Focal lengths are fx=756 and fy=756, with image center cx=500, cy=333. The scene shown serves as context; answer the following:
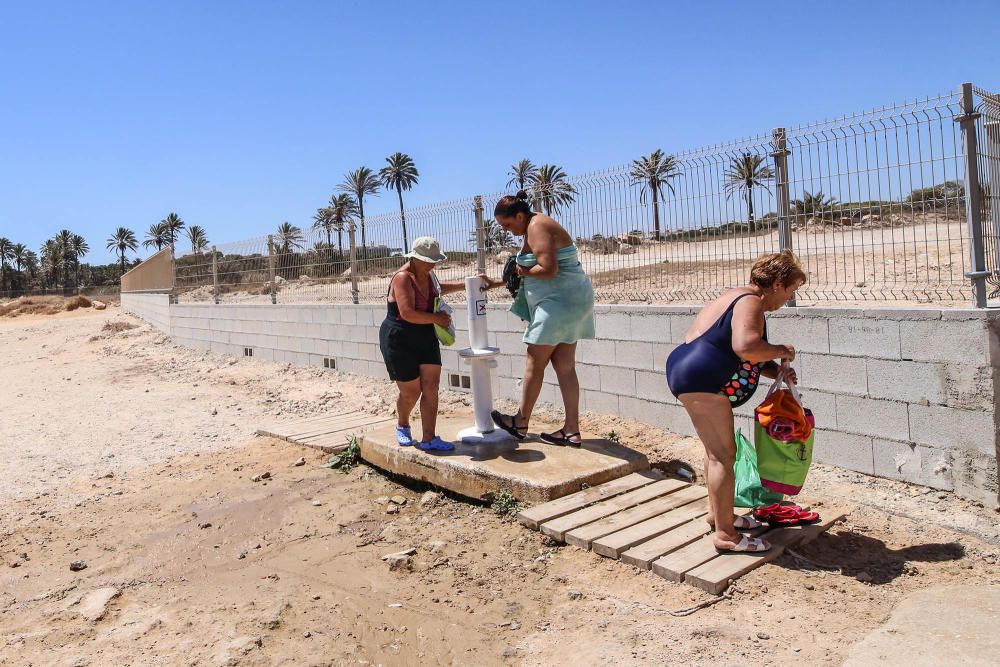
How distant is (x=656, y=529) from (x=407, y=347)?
2.05 meters

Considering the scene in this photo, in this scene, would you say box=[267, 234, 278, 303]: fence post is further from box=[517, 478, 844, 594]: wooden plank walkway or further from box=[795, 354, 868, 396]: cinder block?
box=[795, 354, 868, 396]: cinder block

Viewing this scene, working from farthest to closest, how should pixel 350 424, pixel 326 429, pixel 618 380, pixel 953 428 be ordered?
pixel 350 424 < pixel 326 429 < pixel 618 380 < pixel 953 428

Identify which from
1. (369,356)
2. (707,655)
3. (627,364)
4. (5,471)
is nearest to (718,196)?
(627,364)

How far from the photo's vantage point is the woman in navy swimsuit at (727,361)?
11.1 feet

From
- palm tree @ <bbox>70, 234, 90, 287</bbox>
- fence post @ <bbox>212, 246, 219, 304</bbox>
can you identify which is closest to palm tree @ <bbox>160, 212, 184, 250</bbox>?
palm tree @ <bbox>70, 234, 90, 287</bbox>

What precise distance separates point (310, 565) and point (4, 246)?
82214mm

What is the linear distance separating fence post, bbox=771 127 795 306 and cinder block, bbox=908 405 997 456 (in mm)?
1452

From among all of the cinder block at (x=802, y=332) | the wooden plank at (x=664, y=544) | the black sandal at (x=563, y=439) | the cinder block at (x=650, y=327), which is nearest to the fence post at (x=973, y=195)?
the cinder block at (x=802, y=332)

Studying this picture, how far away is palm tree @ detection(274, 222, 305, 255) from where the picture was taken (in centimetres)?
1120

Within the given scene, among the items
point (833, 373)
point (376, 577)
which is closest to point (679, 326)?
point (833, 373)

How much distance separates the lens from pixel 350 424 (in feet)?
24.7

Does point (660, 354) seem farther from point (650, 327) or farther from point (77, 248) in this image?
point (77, 248)

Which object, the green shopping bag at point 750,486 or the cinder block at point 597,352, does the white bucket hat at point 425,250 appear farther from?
the green shopping bag at point 750,486

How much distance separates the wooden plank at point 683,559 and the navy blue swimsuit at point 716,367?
30.3 inches
